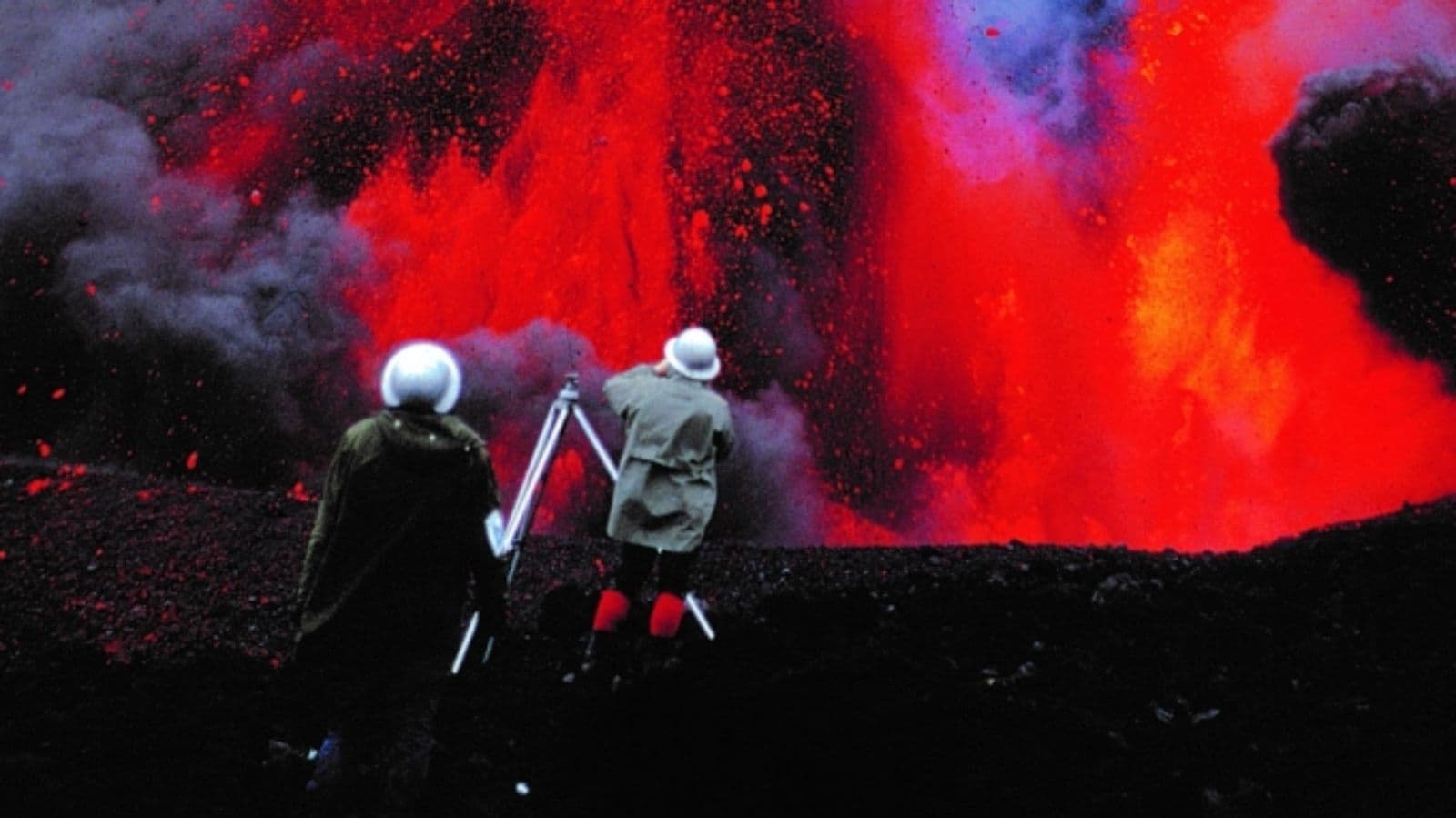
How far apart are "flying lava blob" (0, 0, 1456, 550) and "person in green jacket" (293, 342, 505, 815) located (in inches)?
319

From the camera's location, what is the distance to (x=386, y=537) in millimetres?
3357

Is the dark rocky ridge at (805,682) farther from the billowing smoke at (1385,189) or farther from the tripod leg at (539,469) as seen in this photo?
the billowing smoke at (1385,189)

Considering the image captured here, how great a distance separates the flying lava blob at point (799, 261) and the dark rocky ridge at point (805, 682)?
11.7 ft

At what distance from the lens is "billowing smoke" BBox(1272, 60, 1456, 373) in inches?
643

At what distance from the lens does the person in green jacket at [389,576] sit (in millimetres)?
3330

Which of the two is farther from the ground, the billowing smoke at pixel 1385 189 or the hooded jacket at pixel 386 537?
the billowing smoke at pixel 1385 189

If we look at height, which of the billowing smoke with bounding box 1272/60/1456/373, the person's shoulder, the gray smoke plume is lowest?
the person's shoulder

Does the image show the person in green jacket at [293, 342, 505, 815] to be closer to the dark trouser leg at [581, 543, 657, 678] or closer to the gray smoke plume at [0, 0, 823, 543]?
the dark trouser leg at [581, 543, 657, 678]

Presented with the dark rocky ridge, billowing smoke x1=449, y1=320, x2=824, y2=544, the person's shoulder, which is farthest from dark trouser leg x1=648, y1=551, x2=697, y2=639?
billowing smoke x1=449, y1=320, x2=824, y2=544

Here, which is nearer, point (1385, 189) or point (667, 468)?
point (667, 468)

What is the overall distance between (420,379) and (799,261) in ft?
37.6

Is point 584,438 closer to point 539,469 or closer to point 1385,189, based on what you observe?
point 539,469

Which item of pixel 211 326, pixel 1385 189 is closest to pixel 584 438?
pixel 211 326

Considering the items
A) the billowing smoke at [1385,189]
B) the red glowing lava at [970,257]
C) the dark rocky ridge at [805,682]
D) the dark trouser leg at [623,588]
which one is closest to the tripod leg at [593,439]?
the dark trouser leg at [623,588]
